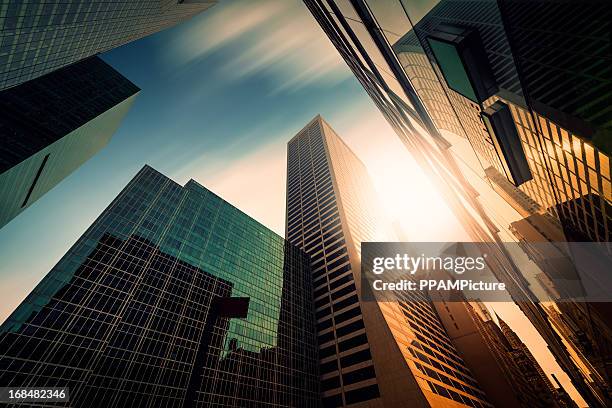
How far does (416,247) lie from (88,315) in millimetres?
114131

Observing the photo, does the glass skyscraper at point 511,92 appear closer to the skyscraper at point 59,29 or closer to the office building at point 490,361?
the office building at point 490,361

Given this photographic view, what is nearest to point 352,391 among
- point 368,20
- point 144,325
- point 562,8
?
point 144,325

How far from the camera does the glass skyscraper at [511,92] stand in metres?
7.70

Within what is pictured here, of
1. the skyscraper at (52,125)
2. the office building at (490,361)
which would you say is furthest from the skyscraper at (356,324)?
the skyscraper at (52,125)

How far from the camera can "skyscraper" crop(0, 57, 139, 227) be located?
49.7 m

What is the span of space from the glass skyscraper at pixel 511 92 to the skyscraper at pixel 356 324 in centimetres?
2123

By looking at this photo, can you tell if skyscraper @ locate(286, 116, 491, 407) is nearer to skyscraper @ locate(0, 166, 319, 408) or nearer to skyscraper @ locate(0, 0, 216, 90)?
skyscraper @ locate(0, 166, 319, 408)

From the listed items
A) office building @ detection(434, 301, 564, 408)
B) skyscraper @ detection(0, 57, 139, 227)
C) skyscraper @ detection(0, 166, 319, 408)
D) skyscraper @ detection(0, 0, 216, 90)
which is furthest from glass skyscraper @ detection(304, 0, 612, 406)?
skyscraper @ detection(0, 57, 139, 227)

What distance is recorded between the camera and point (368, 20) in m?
6.05

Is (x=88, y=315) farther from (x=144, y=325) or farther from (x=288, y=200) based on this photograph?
(x=288, y=200)

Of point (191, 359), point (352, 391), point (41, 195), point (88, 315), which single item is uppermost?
point (41, 195)

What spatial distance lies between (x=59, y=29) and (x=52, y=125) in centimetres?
3488

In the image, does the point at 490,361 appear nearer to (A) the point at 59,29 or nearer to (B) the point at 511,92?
(B) the point at 511,92

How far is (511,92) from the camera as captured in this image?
21078 mm
